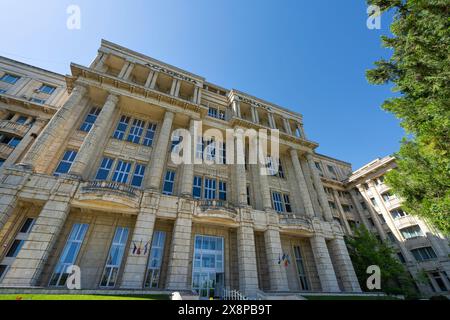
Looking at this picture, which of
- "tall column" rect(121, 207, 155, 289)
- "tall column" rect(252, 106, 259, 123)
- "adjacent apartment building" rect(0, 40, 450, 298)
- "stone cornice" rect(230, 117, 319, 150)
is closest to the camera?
"tall column" rect(121, 207, 155, 289)

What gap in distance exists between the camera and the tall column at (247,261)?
48.6ft

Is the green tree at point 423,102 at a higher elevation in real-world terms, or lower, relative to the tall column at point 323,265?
higher

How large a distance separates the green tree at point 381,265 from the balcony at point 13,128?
37.6 m

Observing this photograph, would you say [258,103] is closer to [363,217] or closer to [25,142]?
[25,142]

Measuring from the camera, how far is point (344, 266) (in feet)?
62.8

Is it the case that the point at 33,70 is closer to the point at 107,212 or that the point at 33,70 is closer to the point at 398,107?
the point at 107,212

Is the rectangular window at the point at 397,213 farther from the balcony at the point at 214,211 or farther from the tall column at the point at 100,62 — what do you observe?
the tall column at the point at 100,62

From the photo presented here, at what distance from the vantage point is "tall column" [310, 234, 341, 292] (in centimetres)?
1753

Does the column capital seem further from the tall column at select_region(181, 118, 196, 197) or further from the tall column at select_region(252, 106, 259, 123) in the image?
the tall column at select_region(252, 106, 259, 123)

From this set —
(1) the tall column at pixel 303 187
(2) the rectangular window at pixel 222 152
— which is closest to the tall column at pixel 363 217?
(1) the tall column at pixel 303 187

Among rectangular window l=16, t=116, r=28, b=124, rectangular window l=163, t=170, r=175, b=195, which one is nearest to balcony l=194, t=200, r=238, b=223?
rectangular window l=163, t=170, r=175, b=195

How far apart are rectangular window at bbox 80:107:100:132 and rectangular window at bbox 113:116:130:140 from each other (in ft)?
7.25

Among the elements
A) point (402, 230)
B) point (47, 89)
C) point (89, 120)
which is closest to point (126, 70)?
point (89, 120)
